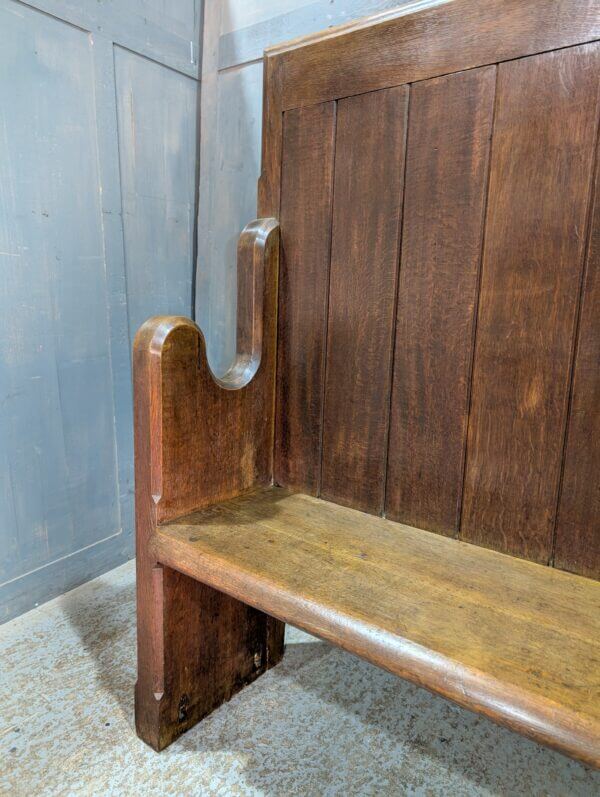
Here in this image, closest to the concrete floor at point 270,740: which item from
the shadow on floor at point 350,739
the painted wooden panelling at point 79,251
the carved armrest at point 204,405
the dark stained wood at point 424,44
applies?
the shadow on floor at point 350,739

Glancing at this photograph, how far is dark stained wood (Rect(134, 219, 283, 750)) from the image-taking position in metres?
0.88

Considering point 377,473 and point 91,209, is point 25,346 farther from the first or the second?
point 377,473

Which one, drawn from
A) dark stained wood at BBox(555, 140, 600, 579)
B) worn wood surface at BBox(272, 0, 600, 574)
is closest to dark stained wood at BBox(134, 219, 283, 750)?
worn wood surface at BBox(272, 0, 600, 574)

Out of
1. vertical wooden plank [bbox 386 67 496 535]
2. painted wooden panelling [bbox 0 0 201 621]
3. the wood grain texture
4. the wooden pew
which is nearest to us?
the wood grain texture

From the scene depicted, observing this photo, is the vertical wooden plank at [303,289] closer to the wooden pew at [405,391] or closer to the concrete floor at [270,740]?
the wooden pew at [405,391]

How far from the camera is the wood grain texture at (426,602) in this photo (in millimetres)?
559

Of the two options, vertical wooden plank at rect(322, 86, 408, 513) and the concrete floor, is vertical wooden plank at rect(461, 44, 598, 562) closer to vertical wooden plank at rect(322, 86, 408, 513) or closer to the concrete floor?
vertical wooden plank at rect(322, 86, 408, 513)

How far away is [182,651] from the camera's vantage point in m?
1.00

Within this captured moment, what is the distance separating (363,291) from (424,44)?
0.40 meters

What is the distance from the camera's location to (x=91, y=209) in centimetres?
140

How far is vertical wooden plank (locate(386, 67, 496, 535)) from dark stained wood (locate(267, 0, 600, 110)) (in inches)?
1.3

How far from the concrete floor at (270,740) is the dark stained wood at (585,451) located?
1.40ft

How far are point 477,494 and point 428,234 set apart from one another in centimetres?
43

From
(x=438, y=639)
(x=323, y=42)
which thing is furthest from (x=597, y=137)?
(x=438, y=639)
